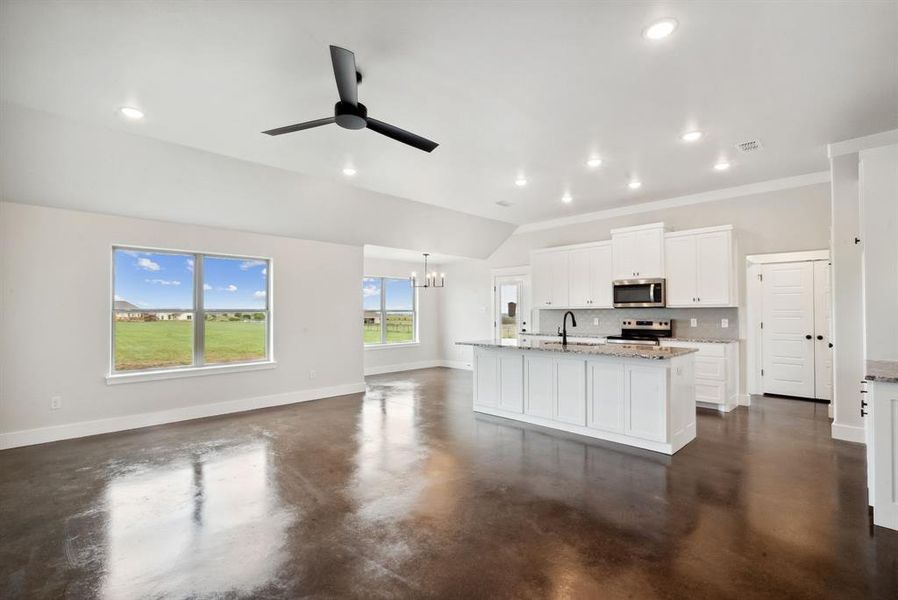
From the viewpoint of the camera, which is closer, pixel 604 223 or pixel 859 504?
pixel 859 504

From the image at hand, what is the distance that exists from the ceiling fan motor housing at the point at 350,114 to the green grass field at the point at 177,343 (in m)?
4.29

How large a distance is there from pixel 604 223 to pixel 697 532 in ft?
17.7

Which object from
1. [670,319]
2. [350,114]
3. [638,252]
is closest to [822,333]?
[670,319]

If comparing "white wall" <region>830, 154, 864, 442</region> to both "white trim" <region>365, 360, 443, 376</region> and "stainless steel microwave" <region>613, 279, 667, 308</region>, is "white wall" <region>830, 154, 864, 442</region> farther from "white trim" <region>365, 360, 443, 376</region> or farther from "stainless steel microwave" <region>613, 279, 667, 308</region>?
"white trim" <region>365, 360, 443, 376</region>

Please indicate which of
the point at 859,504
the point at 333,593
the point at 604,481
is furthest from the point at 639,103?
the point at 333,593

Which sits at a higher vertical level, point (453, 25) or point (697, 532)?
point (453, 25)

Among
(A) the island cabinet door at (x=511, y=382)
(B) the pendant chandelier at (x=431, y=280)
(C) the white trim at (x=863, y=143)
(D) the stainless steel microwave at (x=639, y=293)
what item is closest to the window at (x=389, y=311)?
(B) the pendant chandelier at (x=431, y=280)

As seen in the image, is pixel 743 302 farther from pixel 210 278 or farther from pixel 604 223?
pixel 210 278

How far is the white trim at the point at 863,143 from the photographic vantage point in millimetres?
3930

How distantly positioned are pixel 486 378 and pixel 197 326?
3.90 metres

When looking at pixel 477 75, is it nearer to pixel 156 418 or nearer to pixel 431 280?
pixel 156 418

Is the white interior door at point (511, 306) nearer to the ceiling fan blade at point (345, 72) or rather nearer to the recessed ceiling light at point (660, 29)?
the recessed ceiling light at point (660, 29)

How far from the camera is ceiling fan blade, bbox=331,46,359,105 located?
84.6 inches

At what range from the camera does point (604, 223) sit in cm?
710
